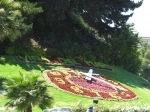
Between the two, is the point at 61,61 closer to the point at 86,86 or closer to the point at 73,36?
the point at 86,86

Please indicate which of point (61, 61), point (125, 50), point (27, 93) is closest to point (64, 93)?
point (27, 93)

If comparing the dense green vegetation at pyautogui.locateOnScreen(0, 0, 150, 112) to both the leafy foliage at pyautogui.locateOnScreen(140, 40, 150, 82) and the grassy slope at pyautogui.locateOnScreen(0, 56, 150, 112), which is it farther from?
the leafy foliage at pyautogui.locateOnScreen(140, 40, 150, 82)

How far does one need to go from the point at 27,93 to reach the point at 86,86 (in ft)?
34.4

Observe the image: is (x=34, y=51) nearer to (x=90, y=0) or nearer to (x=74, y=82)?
(x=74, y=82)

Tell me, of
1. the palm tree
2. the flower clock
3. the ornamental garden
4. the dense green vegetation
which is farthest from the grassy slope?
the palm tree

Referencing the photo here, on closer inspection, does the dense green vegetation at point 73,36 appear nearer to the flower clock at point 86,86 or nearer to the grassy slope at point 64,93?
the grassy slope at point 64,93

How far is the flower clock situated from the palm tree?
26.0 feet

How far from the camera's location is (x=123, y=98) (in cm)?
2102

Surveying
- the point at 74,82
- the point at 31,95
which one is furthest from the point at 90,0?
the point at 31,95

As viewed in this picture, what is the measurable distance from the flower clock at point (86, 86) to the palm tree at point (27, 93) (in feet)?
26.0

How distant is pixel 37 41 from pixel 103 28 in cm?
1074

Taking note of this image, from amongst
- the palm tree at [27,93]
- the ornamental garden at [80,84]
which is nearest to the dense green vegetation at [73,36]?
the ornamental garden at [80,84]

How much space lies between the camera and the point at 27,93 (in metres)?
11.7

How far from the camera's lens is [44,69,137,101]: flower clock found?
20542 mm
